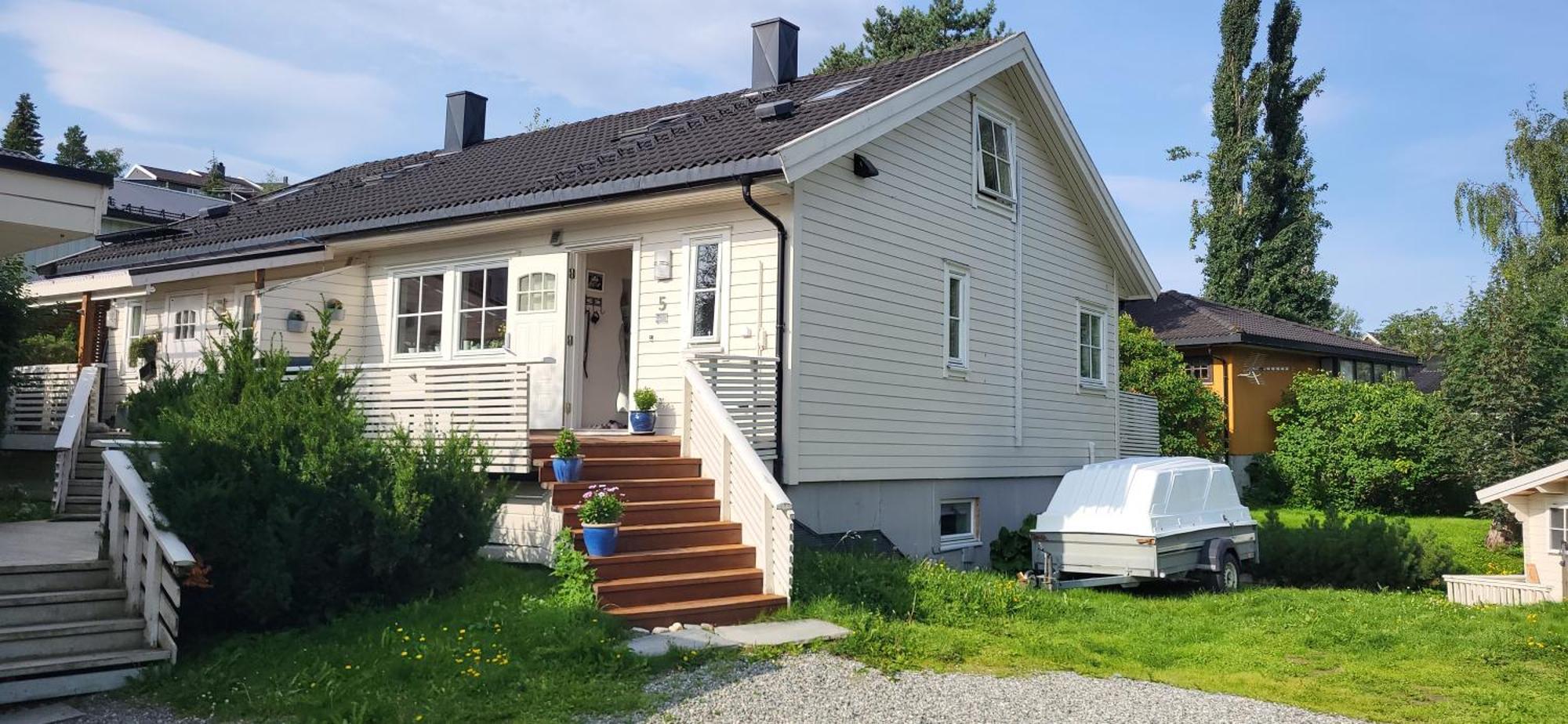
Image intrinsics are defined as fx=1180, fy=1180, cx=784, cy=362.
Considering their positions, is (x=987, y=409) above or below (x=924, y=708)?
above

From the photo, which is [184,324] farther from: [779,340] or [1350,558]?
[1350,558]

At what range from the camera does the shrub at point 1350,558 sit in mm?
15992

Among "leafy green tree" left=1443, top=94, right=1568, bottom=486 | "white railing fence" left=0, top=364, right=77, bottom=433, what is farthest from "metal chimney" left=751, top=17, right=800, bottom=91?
"leafy green tree" left=1443, top=94, right=1568, bottom=486

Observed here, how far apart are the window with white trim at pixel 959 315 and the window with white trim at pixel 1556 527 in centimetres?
858

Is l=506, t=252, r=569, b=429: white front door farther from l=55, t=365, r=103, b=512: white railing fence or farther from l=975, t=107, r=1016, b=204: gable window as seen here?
l=975, t=107, r=1016, b=204: gable window

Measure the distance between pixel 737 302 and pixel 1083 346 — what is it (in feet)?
26.8

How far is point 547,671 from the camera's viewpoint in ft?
24.6

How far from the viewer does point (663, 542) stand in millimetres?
10133

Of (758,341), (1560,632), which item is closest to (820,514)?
(758,341)

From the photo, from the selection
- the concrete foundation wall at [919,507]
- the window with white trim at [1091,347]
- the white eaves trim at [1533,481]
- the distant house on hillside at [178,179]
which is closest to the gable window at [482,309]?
the concrete foundation wall at [919,507]

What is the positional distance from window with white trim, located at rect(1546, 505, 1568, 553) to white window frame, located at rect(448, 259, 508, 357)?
14325mm

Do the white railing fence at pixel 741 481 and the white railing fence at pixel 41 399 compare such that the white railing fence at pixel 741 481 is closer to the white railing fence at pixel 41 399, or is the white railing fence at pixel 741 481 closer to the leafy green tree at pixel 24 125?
the white railing fence at pixel 41 399

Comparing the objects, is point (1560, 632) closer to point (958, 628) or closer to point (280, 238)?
point (958, 628)

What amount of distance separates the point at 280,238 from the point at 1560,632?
15.1m
